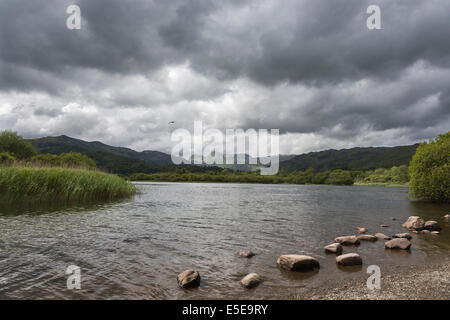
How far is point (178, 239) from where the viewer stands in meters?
13.2

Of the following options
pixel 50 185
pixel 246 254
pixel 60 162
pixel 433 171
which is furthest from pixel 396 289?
pixel 60 162

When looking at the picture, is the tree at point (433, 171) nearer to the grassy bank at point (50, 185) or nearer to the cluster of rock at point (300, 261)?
the cluster of rock at point (300, 261)

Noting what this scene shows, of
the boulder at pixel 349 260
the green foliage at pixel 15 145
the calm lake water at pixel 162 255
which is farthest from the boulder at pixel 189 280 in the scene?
the green foliage at pixel 15 145

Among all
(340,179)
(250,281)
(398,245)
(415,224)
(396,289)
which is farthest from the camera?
(340,179)

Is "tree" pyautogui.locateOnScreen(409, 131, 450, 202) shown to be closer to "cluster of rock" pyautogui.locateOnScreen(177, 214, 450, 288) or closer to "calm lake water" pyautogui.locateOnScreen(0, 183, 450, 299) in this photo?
"calm lake water" pyautogui.locateOnScreen(0, 183, 450, 299)

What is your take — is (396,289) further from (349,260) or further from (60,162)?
(60,162)

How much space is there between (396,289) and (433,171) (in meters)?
39.2

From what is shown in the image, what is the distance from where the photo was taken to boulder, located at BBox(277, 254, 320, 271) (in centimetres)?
848

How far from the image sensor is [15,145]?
9075cm

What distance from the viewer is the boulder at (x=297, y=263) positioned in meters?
8.48

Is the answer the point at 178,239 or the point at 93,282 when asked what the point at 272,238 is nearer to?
the point at 178,239

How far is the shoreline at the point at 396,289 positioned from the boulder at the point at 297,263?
1.44 meters

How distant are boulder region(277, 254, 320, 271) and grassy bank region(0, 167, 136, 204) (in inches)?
988
